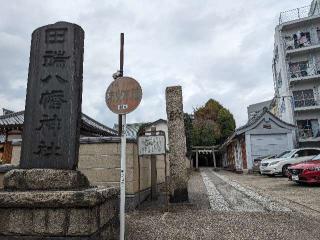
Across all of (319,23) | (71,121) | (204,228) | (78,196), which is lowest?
(204,228)

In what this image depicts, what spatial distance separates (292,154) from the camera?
16.9 m

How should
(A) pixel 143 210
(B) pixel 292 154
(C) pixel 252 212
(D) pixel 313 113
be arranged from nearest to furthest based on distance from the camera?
1. (C) pixel 252 212
2. (A) pixel 143 210
3. (B) pixel 292 154
4. (D) pixel 313 113

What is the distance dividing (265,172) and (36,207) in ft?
54.7

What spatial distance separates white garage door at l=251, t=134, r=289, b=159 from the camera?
23.8 metres

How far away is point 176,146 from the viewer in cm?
798

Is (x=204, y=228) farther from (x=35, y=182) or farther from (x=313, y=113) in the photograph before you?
(x=313, y=113)

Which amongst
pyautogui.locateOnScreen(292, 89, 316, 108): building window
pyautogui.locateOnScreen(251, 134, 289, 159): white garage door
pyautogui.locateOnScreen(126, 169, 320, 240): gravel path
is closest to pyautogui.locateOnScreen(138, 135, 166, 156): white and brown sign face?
pyautogui.locateOnScreen(126, 169, 320, 240): gravel path

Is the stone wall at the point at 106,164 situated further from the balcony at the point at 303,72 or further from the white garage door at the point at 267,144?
the balcony at the point at 303,72

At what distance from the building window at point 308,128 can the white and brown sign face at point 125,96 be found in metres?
25.6

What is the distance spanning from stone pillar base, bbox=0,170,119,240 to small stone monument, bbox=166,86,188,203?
4768mm

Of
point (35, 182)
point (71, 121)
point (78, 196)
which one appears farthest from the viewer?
point (71, 121)

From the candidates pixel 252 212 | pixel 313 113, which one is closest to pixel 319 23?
pixel 313 113

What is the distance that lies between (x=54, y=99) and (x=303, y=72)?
93.2 feet

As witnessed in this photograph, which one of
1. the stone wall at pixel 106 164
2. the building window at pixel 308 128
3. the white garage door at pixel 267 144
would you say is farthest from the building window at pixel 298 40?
the stone wall at pixel 106 164
